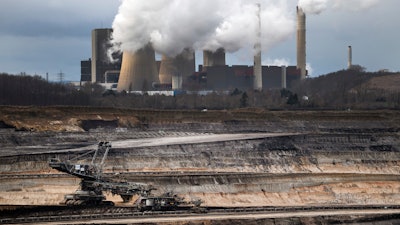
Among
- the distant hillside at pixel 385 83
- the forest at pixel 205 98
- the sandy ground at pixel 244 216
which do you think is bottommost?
the sandy ground at pixel 244 216

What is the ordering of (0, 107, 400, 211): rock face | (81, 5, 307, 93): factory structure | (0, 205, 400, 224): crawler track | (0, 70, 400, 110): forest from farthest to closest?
(81, 5, 307, 93): factory structure < (0, 70, 400, 110): forest < (0, 107, 400, 211): rock face < (0, 205, 400, 224): crawler track

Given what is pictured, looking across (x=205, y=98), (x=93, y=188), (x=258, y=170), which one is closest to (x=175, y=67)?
(x=205, y=98)

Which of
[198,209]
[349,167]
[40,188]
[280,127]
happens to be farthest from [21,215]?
[280,127]

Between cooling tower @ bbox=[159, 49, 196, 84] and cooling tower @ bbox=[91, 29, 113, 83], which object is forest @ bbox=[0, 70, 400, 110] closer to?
cooling tower @ bbox=[91, 29, 113, 83]

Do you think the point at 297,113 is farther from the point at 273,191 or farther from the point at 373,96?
the point at 273,191

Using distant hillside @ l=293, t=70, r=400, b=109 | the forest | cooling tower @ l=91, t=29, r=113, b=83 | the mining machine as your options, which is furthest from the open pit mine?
cooling tower @ l=91, t=29, r=113, b=83

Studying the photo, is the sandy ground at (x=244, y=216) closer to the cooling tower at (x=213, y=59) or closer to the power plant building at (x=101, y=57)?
the cooling tower at (x=213, y=59)

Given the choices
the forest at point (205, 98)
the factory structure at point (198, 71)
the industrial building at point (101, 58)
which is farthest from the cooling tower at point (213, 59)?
the industrial building at point (101, 58)
